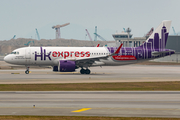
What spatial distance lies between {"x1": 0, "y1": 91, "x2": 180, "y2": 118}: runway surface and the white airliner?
22558mm

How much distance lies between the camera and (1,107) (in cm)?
1823

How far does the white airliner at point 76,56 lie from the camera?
155ft

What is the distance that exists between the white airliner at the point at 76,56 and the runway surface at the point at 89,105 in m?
22.6

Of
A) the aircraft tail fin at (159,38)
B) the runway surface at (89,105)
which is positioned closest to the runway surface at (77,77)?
the aircraft tail fin at (159,38)

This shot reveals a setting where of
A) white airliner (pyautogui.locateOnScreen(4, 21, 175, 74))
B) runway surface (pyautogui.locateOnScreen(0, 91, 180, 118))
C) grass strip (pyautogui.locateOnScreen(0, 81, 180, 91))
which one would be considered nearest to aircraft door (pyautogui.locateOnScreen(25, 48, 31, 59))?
white airliner (pyautogui.locateOnScreen(4, 21, 175, 74))

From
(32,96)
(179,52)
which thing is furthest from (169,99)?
(179,52)

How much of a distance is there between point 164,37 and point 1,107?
135 ft

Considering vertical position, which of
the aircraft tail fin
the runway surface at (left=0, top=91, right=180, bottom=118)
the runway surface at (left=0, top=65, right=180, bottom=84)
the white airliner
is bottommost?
the runway surface at (left=0, top=91, right=180, bottom=118)

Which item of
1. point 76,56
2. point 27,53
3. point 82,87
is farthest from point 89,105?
point 27,53

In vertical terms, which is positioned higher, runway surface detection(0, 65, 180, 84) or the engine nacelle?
the engine nacelle

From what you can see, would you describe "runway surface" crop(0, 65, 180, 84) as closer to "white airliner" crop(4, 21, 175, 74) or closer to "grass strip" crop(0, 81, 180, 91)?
"white airliner" crop(4, 21, 175, 74)

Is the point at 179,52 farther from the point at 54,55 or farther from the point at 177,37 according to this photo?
the point at 54,55

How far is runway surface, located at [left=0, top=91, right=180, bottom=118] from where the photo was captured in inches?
664

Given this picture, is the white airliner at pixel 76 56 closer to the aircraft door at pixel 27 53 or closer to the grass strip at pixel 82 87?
the aircraft door at pixel 27 53
